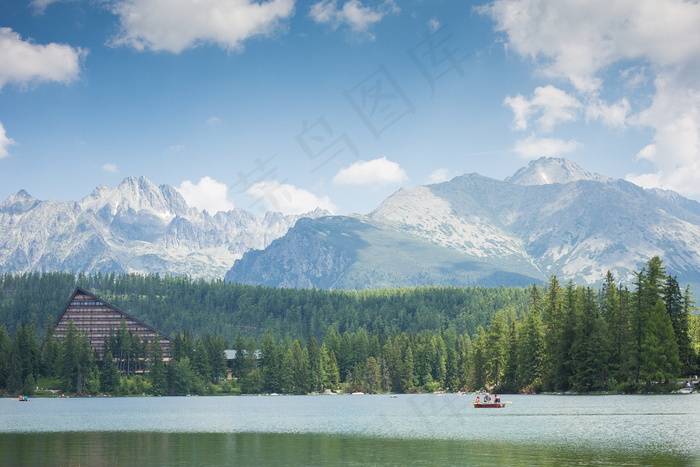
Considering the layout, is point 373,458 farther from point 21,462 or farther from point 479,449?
point 21,462

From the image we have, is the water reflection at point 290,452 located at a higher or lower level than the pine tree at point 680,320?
lower

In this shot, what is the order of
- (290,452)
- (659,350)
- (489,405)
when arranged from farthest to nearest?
(489,405) < (659,350) < (290,452)

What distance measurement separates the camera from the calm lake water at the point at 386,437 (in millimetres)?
64312

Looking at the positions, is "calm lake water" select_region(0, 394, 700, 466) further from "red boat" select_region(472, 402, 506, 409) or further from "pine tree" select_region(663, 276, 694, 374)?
"pine tree" select_region(663, 276, 694, 374)

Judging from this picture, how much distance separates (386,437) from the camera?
8344 cm

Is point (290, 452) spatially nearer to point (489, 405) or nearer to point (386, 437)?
point (386, 437)

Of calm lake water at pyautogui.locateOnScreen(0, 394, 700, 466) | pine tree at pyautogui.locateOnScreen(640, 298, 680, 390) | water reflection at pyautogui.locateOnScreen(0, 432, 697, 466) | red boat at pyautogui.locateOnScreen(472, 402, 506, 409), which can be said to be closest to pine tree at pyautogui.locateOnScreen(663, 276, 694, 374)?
pine tree at pyautogui.locateOnScreen(640, 298, 680, 390)

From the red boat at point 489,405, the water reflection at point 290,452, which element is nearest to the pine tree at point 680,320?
the red boat at point 489,405

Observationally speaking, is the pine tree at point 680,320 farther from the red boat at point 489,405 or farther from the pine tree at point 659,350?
the red boat at point 489,405

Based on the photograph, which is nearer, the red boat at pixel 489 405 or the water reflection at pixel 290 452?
the water reflection at pixel 290 452

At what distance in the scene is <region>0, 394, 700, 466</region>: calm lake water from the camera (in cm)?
6431

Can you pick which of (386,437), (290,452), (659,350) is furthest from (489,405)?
(290,452)

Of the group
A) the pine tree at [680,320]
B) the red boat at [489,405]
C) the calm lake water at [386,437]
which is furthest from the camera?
the pine tree at [680,320]

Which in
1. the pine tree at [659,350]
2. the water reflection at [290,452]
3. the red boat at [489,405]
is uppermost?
the pine tree at [659,350]
